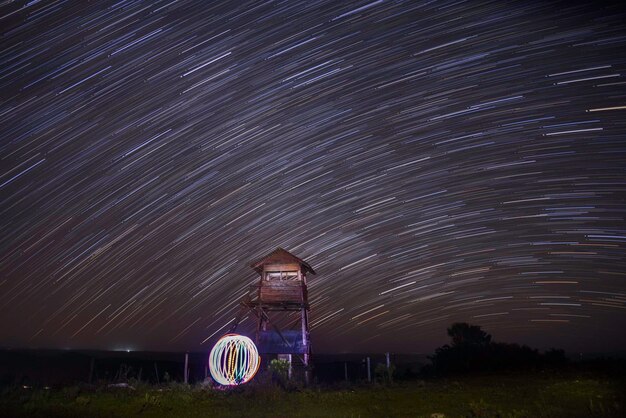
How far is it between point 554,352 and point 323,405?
17.7m

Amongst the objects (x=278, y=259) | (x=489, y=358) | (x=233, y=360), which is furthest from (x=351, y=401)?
(x=278, y=259)

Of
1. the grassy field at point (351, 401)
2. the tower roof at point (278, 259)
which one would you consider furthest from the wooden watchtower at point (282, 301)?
the grassy field at point (351, 401)

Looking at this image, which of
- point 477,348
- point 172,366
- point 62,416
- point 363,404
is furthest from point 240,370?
point 172,366

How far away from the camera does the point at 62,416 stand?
10.7 metres

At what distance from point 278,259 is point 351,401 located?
1456 cm

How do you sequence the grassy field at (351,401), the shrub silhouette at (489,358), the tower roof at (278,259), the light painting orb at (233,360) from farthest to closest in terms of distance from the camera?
the tower roof at (278,259) → the shrub silhouette at (489,358) → the light painting orb at (233,360) → the grassy field at (351,401)

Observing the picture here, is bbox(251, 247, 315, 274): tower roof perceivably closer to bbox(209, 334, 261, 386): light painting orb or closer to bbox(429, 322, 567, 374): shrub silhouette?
bbox(209, 334, 261, 386): light painting orb

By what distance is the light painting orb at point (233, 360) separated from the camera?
1819 centimetres

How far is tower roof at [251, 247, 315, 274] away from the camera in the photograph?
27.2 metres

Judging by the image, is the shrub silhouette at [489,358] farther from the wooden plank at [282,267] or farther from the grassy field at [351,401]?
the wooden plank at [282,267]

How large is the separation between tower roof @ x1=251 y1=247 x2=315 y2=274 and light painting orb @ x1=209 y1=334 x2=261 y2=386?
8563 mm

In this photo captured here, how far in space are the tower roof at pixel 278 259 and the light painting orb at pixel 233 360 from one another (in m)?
8.56

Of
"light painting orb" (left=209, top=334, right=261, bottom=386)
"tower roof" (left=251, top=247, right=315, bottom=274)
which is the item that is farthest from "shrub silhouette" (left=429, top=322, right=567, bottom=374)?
"light painting orb" (left=209, top=334, right=261, bottom=386)

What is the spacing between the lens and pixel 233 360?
18.8 m
